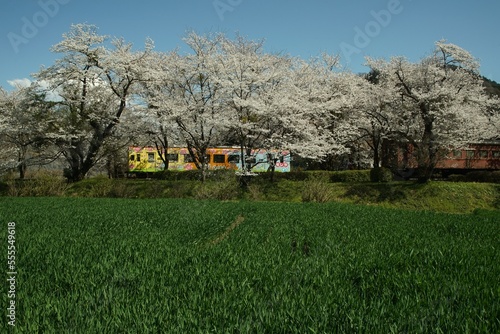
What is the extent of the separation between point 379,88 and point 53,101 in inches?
874

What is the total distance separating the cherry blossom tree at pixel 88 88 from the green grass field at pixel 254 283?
65.4 feet

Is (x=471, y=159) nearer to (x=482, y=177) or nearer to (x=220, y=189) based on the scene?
(x=482, y=177)

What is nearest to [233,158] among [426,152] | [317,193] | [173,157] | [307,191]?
[173,157]

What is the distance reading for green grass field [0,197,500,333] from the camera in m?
2.97

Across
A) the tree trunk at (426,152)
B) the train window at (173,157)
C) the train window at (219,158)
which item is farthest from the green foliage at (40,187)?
the tree trunk at (426,152)

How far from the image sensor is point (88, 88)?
26875mm

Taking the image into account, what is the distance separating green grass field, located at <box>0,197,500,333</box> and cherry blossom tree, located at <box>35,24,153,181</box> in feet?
65.4

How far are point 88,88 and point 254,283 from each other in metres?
26.1

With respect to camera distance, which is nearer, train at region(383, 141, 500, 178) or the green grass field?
the green grass field

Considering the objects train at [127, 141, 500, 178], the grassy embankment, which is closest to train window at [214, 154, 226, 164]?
train at [127, 141, 500, 178]

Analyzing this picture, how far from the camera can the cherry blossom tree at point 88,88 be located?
82.7 feet

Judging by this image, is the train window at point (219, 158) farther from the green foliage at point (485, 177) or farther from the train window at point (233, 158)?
the green foliage at point (485, 177)

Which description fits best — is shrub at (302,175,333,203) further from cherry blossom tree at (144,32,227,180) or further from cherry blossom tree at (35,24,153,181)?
cherry blossom tree at (35,24,153,181)

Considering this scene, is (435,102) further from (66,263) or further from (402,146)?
(66,263)
